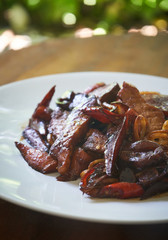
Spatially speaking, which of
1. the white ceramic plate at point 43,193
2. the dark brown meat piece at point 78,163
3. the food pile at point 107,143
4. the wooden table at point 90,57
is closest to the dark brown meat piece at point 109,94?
the food pile at point 107,143

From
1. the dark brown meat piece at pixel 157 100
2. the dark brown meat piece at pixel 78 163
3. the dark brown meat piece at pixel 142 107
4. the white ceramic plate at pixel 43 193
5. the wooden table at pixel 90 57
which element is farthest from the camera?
the wooden table at pixel 90 57

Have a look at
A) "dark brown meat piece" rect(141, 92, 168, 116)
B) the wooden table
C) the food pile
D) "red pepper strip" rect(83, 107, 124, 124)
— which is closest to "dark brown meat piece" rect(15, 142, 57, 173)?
the food pile

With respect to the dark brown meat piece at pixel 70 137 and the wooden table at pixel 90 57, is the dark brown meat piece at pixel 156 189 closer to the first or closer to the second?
the dark brown meat piece at pixel 70 137

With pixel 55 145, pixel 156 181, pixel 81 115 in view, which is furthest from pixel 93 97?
pixel 156 181

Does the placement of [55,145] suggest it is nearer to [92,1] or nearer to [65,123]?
[65,123]

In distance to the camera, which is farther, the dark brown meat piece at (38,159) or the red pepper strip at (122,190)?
the dark brown meat piece at (38,159)

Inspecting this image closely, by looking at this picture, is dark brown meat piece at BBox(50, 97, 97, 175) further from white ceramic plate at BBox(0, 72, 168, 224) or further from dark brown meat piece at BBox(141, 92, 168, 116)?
dark brown meat piece at BBox(141, 92, 168, 116)

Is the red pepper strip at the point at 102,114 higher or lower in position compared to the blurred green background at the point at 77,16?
higher

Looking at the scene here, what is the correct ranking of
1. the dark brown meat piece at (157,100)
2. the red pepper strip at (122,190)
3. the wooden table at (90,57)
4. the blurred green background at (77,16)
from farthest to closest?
the blurred green background at (77,16)
the wooden table at (90,57)
the dark brown meat piece at (157,100)
the red pepper strip at (122,190)
